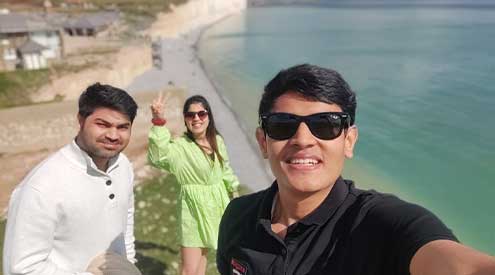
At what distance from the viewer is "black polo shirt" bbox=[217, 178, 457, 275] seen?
1.78m

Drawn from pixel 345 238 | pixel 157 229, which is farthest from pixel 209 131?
pixel 157 229

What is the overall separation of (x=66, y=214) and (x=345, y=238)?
2.11m

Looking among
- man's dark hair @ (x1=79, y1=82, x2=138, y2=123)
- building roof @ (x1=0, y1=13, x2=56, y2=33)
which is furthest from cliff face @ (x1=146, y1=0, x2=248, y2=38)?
man's dark hair @ (x1=79, y1=82, x2=138, y2=123)

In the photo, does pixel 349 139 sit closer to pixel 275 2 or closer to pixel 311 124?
pixel 311 124

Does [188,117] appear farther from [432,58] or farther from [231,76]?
[432,58]

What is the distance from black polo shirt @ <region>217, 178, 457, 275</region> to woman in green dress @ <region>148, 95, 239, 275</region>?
2.84 m

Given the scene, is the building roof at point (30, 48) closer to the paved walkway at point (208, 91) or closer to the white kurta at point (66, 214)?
the paved walkway at point (208, 91)

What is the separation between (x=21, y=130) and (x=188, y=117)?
8.14 meters

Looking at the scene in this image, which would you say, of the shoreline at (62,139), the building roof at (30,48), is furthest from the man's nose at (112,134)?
the building roof at (30,48)

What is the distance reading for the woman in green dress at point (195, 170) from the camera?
4.98 meters

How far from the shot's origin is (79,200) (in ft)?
10.2

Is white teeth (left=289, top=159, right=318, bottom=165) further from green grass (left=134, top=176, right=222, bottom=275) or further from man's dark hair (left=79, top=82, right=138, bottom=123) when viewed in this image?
green grass (left=134, top=176, right=222, bottom=275)

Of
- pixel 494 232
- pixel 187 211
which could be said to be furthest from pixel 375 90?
pixel 187 211

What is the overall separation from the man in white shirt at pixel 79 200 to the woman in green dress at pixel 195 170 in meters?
1.26
